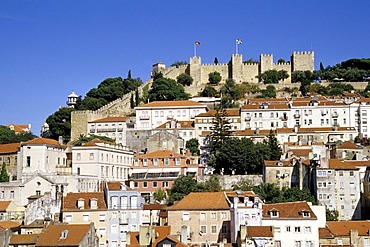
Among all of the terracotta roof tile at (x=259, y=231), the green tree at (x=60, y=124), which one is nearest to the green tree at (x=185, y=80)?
the green tree at (x=60, y=124)

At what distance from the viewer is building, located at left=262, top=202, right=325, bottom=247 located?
4903 centimetres

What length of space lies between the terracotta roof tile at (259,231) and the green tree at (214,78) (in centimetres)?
6643

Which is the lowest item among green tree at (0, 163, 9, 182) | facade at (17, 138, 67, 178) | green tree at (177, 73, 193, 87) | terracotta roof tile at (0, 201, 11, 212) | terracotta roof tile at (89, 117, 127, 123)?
terracotta roof tile at (0, 201, 11, 212)

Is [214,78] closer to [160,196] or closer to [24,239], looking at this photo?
[160,196]

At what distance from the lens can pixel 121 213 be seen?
177 ft

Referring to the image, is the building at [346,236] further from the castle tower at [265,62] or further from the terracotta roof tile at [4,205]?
the castle tower at [265,62]

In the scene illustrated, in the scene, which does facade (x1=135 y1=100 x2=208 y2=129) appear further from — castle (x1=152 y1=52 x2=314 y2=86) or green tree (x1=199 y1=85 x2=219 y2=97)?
castle (x1=152 y1=52 x2=314 y2=86)

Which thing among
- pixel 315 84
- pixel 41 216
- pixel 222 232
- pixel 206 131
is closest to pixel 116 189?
pixel 41 216

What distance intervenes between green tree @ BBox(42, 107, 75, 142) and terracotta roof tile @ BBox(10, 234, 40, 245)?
47.9m

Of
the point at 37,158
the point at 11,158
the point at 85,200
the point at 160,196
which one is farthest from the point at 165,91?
the point at 85,200

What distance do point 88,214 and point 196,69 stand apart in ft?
216

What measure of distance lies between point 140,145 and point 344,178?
34.7 metres

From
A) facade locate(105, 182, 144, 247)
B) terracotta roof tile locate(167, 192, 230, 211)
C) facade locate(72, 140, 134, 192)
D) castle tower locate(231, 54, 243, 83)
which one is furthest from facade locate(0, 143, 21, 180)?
castle tower locate(231, 54, 243, 83)

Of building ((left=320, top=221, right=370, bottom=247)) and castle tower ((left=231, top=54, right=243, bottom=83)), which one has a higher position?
castle tower ((left=231, top=54, right=243, bottom=83))
